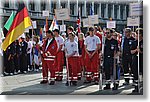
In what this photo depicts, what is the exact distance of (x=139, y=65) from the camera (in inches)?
287

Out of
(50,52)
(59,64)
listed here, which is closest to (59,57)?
(59,64)

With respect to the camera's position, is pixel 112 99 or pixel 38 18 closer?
pixel 112 99

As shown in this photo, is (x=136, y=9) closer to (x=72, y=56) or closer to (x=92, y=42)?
(x=92, y=42)

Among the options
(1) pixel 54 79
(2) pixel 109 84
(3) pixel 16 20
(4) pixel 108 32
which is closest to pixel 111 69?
(2) pixel 109 84

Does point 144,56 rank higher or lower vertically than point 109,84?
higher

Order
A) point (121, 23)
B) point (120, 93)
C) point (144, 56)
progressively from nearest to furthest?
point (144, 56) < point (120, 93) < point (121, 23)

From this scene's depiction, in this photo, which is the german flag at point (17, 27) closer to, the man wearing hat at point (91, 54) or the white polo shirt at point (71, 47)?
the white polo shirt at point (71, 47)

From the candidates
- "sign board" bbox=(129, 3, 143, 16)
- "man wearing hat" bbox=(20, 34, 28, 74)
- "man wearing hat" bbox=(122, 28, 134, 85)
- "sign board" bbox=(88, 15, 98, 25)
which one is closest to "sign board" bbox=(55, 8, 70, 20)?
"sign board" bbox=(88, 15, 98, 25)

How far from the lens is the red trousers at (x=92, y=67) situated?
337 inches

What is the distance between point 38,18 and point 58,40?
10.4 meters

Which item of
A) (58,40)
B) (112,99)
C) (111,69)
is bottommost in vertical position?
(112,99)

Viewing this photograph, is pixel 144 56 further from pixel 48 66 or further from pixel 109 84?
pixel 48 66

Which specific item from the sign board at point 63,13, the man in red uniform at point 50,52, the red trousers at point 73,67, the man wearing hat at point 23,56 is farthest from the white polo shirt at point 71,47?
the man wearing hat at point 23,56

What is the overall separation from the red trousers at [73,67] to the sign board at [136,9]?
2037 millimetres
